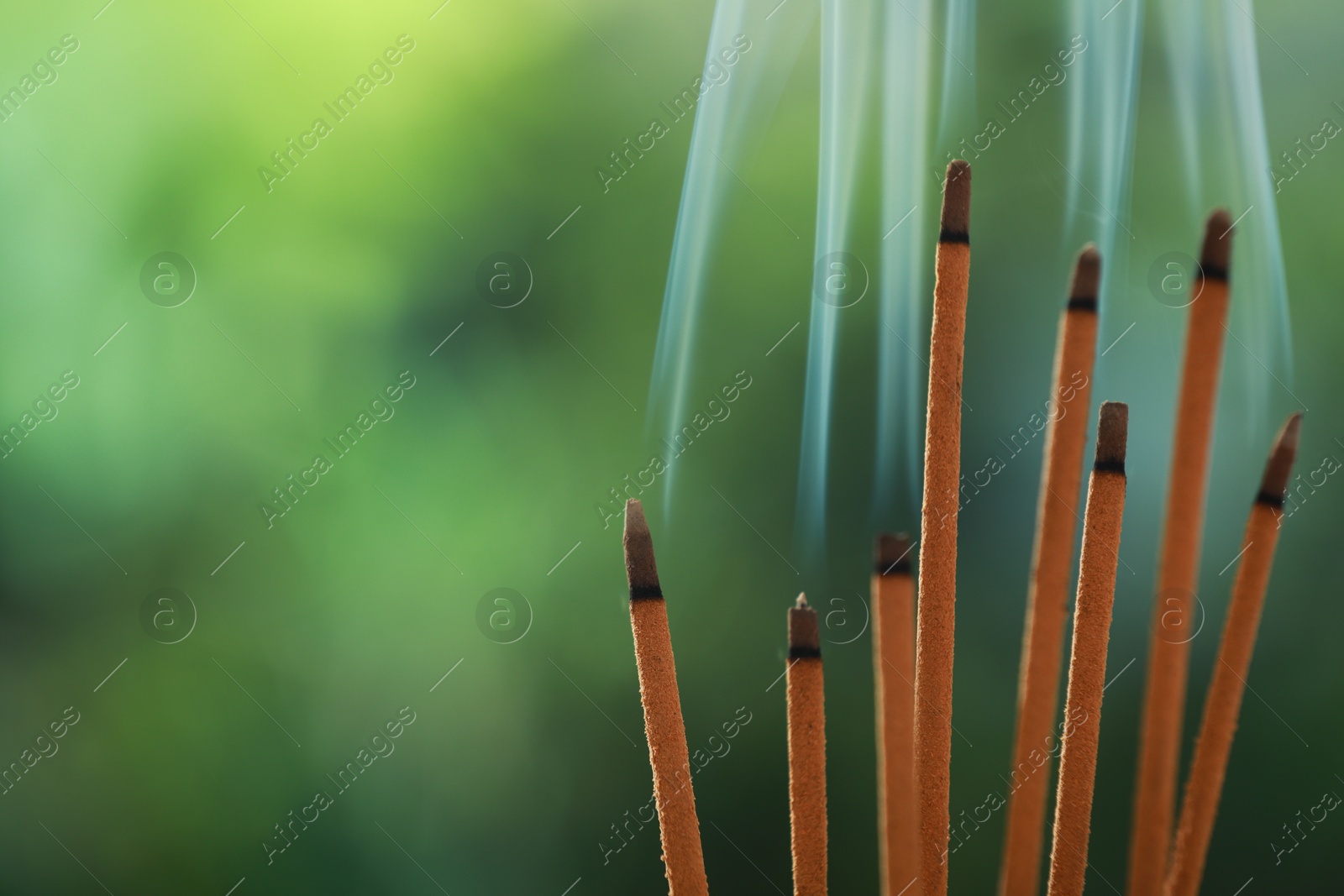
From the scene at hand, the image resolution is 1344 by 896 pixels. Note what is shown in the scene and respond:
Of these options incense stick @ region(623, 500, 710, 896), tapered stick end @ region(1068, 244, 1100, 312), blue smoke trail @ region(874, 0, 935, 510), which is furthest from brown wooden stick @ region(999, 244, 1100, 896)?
blue smoke trail @ region(874, 0, 935, 510)

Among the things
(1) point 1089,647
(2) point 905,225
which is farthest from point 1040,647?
(2) point 905,225

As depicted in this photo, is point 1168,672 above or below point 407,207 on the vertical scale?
below

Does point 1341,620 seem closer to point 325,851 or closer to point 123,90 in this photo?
point 325,851

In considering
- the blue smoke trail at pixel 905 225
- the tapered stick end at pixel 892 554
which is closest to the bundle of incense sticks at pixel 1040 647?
the tapered stick end at pixel 892 554

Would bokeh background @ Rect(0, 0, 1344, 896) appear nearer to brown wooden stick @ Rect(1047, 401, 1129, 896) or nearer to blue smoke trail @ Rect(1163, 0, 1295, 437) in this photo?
blue smoke trail @ Rect(1163, 0, 1295, 437)

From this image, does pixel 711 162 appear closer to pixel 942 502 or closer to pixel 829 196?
pixel 829 196

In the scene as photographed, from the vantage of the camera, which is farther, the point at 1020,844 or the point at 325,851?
the point at 325,851

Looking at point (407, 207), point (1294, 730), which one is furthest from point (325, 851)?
point (1294, 730)
